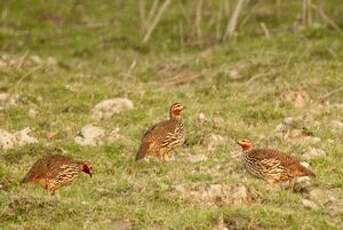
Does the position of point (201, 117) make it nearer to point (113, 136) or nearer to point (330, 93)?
point (113, 136)

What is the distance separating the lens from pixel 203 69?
18391 millimetres

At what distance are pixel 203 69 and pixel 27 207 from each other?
8.82m

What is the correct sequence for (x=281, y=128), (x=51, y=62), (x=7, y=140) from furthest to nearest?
(x=51, y=62)
(x=281, y=128)
(x=7, y=140)

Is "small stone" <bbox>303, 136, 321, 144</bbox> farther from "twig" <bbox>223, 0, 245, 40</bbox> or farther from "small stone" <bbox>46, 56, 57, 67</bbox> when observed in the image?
"small stone" <bbox>46, 56, 57, 67</bbox>

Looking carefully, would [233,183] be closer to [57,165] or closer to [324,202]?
[324,202]

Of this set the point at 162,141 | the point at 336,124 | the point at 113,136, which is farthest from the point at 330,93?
the point at 162,141

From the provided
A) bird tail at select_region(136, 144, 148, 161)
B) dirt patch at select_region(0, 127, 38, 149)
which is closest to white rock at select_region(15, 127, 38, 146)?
dirt patch at select_region(0, 127, 38, 149)

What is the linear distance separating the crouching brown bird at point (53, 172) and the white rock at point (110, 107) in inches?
146

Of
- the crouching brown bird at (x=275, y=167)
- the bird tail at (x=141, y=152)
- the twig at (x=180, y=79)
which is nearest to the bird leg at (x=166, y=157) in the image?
the bird tail at (x=141, y=152)

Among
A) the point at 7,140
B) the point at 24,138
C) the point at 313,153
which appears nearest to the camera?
the point at 313,153

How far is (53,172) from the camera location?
35.4 ft

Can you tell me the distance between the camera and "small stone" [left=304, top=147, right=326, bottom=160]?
12.1 m

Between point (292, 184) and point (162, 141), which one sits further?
point (162, 141)

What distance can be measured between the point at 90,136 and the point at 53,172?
255cm
